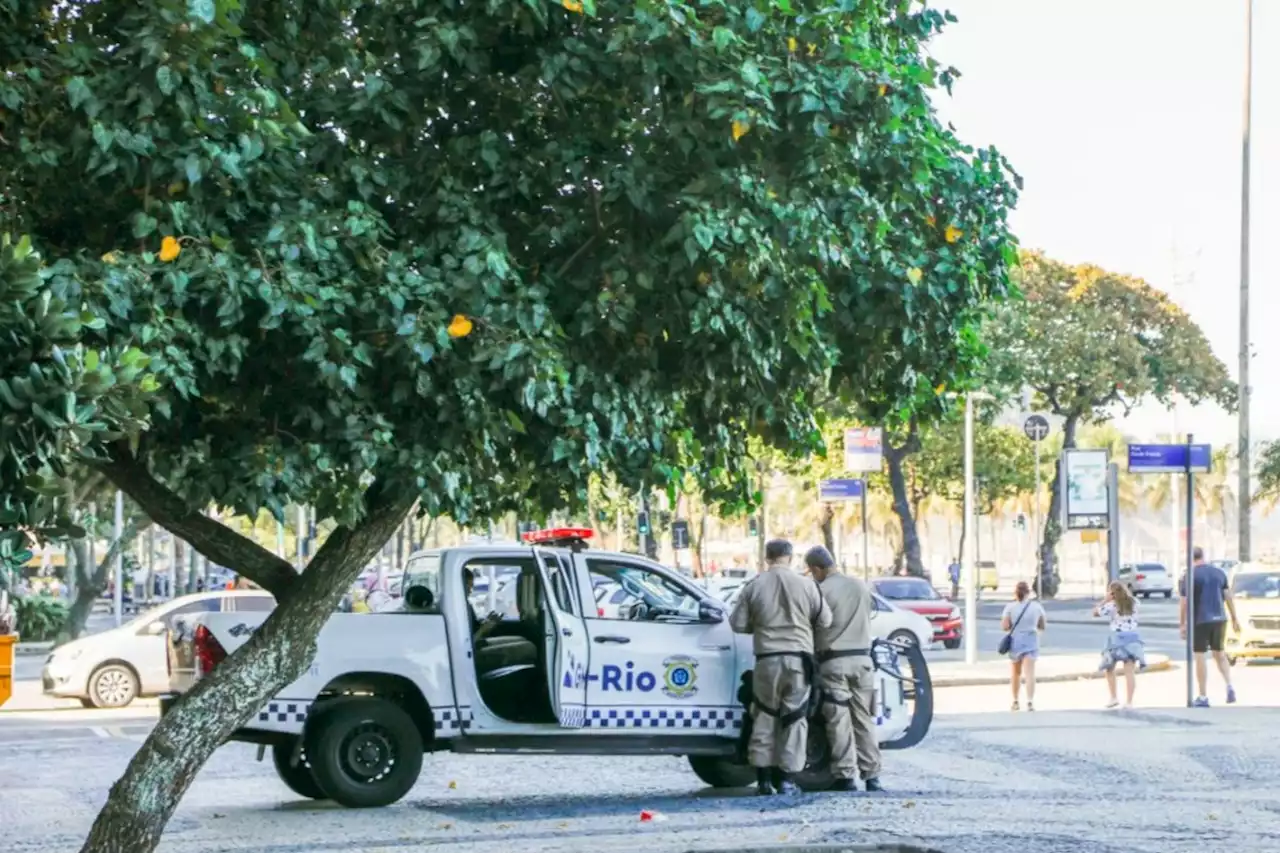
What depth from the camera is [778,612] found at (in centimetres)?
1473

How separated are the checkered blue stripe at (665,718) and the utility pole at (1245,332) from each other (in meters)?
26.1

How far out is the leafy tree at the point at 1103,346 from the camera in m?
67.5

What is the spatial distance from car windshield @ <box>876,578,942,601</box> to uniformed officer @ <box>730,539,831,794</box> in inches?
968

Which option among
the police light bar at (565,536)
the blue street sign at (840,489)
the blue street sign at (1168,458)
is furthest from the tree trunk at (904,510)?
the police light bar at (565,536)

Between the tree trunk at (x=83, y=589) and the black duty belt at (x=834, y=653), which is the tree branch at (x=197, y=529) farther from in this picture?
the tree trunk at (x=83, y=589)

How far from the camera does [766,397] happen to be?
1063 cm

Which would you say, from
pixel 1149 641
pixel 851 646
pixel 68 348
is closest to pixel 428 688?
pixel 851 646

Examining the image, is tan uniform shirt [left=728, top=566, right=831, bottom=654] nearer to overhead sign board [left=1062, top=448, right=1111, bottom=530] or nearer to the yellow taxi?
overhead sign board [left=1062, top=448, right=1111, bottom=530]

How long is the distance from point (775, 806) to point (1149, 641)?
1165 inches

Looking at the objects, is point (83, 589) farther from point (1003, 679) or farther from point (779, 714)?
point (779, 714)

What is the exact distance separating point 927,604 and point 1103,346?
1205 inches

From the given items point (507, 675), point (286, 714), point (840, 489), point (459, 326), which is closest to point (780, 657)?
point (507, 675)

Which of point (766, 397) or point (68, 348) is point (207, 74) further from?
point (766, 397)

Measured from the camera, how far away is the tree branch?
10156mm
